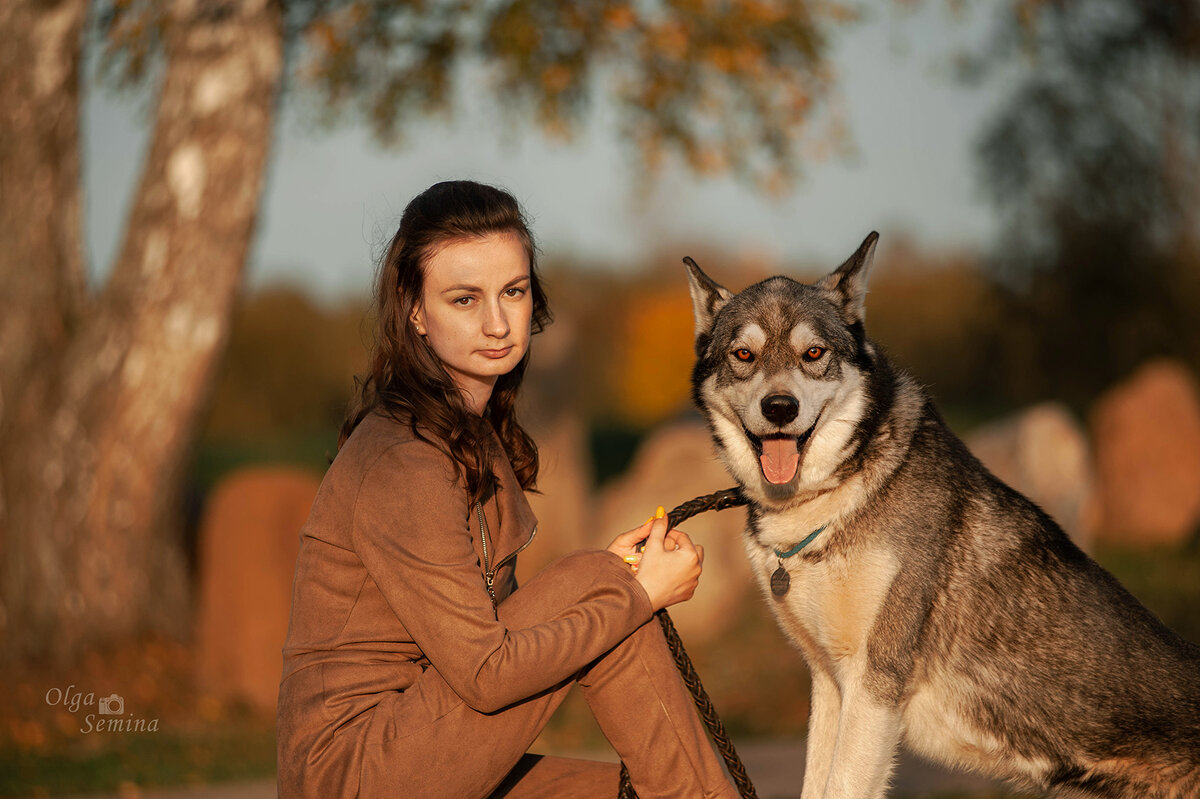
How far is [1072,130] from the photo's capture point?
589 inches

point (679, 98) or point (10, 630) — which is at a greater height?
→ point (679, 98)

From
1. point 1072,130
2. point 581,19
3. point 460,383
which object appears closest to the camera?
point 460,383

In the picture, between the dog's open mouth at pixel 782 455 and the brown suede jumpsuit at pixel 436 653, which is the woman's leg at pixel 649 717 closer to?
the brown suede jumpsuit at pixel 436 653

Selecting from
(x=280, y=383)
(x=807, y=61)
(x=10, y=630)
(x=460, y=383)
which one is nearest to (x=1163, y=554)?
(x=807, y=61)

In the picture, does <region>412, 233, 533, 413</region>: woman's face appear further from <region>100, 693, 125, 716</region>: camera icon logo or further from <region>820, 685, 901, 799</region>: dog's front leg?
<region>100, 693, 125, 716</region>: camera icon logo

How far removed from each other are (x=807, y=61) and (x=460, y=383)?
7480 mm

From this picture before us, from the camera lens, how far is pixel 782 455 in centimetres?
323

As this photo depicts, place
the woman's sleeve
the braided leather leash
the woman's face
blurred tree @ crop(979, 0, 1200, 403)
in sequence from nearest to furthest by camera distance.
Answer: the woman's sleeve < the woman's face < the braided leather leash < blurred tree @ crop(979, 0, 1200, 403)

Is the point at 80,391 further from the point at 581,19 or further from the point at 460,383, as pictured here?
the point at 460,383

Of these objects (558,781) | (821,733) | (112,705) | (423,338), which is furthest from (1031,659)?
(112,705)

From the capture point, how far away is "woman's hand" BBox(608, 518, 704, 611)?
8.91 ft

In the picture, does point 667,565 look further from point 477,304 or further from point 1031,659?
point 1031,659

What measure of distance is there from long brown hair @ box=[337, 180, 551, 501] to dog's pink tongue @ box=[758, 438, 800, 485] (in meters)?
0.91

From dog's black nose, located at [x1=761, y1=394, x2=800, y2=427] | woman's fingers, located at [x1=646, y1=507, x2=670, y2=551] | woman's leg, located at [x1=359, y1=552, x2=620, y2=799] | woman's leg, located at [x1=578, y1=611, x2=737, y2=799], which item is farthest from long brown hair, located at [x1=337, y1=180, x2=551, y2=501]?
dog's black nose, located at [x1=761, y1=394, x2=800, y2=427]
